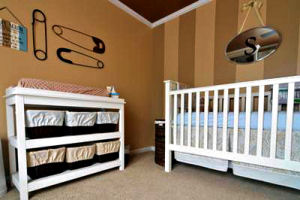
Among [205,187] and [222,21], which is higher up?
[222,21]

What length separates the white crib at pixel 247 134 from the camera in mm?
906

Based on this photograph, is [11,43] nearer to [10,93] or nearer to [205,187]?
[10,93]

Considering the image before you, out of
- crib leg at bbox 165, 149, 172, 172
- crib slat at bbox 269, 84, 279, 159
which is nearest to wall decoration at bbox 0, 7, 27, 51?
crib leg at bbox 165, 149, 172, 172

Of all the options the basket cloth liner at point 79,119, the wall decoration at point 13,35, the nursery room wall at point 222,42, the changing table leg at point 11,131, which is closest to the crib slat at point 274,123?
the nursery room wall at point 222,42

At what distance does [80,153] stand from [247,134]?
132 centimetres

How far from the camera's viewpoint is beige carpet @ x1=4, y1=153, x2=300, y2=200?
99cm

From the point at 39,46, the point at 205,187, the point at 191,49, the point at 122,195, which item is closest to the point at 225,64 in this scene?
the point at 191,49

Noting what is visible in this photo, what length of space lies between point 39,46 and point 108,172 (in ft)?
4.49

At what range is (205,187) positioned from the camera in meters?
1.13

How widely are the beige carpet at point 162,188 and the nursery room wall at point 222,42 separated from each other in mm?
1118

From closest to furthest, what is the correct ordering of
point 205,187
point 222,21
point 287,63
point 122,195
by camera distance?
1. point 122,195
2. point 205,187
3. point 287,63
4. point 222,21

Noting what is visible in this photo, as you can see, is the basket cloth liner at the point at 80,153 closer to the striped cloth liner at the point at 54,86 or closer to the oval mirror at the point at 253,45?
the striped cloth liner at the point at 54,86

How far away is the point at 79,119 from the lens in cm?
117

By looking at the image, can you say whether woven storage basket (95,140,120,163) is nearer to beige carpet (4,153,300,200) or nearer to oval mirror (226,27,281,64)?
beige carpet (4,153,300,200)
